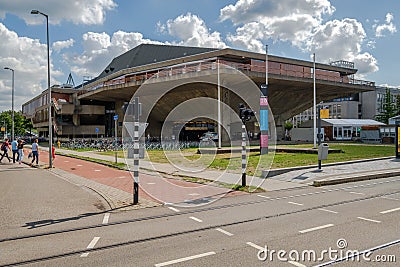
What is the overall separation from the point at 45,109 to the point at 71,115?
9215mm

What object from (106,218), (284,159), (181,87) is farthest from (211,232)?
(181,87)

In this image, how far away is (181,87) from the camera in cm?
4691

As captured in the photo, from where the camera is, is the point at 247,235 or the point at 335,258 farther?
the point at 247,235

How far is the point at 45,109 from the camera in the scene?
7338 cm

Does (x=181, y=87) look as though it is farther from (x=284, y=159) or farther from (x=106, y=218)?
(x=106, y=218)

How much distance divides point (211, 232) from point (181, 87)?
4074 cm

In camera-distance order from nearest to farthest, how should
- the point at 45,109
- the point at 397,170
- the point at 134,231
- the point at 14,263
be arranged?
the point at 14,263, the point at 134,231, the point at 397,170, the point at 45,109

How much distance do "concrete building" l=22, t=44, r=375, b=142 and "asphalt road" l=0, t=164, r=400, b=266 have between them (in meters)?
29.9

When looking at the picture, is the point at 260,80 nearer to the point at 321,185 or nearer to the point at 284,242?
the point at 321,185

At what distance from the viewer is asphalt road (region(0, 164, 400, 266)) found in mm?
5535

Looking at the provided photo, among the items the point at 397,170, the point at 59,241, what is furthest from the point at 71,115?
the point at 59,241

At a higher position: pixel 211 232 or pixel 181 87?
pixel 181 87

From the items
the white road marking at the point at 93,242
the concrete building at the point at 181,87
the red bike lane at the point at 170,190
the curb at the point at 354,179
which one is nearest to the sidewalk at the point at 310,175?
the curb at the point at 354,179

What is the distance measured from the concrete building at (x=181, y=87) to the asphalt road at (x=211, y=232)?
2989 cm
